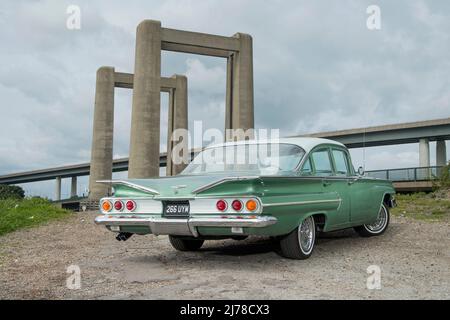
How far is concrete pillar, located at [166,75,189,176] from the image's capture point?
140ft

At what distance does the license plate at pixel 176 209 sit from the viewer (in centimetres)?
601

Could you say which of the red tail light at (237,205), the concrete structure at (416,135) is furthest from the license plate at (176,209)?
the concrete structure at (416,135)

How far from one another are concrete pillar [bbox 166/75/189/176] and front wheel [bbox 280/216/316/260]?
35.5 meters

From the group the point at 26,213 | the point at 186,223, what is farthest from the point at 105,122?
the point at 186,223

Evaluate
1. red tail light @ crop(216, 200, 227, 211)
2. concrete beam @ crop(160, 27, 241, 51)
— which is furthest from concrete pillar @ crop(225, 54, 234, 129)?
red tail light @ crop(216, 200, 227, 211)

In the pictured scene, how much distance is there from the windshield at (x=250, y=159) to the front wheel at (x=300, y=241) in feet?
2.61

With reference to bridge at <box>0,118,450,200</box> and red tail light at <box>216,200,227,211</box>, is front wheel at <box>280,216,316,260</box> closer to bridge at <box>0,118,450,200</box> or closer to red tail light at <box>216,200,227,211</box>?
red tail light at <box>216,200,227,211</box>

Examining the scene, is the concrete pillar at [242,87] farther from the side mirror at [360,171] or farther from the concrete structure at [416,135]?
the side mirror at [360,171]

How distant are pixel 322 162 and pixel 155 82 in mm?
22848

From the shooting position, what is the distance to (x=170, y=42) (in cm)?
2984

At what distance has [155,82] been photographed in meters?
29.0

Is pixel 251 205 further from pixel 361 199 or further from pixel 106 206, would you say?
pixel 361 199
